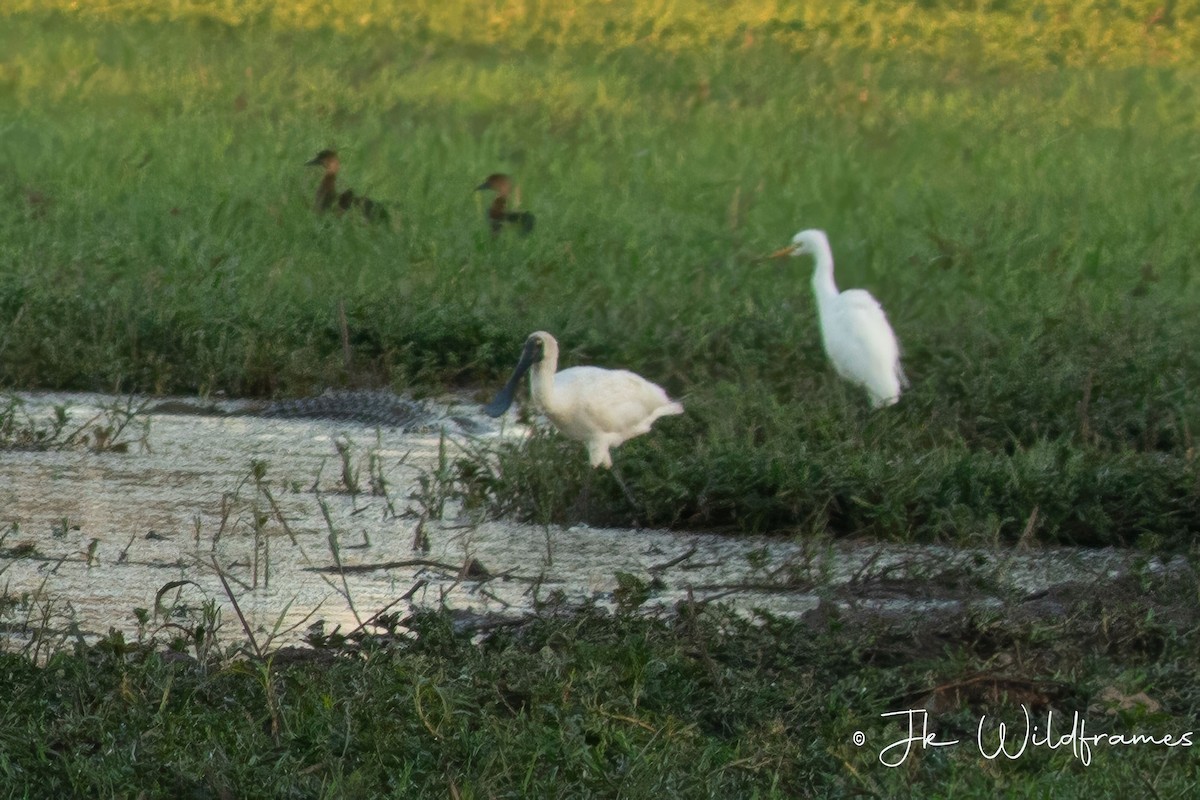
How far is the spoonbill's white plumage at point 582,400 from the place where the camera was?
688cm

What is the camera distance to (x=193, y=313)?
8.30 metres

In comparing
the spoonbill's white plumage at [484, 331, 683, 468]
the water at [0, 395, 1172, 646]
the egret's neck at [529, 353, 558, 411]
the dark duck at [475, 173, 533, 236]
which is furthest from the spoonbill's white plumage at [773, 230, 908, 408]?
the dark duck at [475, 173, 533, 236]

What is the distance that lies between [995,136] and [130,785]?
36.4 ft

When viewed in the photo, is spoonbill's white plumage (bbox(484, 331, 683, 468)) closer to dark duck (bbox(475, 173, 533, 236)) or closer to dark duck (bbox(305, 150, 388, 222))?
dark duck (bbox(475, 173, 533, 236))

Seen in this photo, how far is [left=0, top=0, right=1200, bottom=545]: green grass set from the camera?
6543mm

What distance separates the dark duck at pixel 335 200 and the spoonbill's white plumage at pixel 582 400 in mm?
3668

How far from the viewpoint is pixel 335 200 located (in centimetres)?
1078

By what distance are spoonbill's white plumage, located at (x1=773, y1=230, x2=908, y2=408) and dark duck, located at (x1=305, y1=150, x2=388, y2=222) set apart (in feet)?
9.78

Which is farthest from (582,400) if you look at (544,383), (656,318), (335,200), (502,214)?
(335,200)

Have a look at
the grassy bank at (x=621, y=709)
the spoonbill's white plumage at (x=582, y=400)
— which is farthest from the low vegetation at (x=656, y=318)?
the spoonbill's white plumage at (x=582, y=400)

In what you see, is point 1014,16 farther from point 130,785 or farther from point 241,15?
point 130,785

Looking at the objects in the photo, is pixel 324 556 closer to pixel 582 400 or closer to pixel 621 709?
pixel 582 400

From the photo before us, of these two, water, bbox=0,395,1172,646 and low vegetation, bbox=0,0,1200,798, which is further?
water, bbox=0,395,1172,646

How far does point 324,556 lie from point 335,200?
5.24 meters
